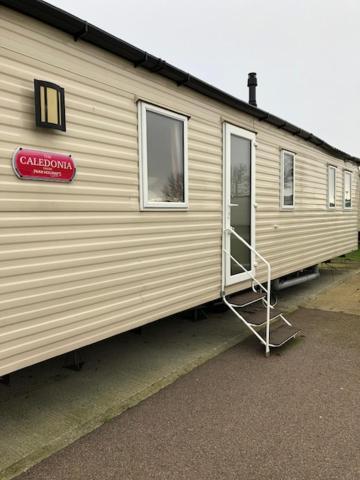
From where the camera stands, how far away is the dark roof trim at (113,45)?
2.69 m

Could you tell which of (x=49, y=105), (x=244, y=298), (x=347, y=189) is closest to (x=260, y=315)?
(x=244, y=298)

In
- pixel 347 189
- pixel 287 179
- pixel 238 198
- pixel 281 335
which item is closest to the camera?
pixel 281 335

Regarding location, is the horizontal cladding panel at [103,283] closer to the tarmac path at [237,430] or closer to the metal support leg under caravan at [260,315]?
the metal support leg under caravan at [260,315]

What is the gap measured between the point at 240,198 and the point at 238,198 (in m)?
0.06

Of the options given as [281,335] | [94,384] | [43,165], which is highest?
[43,165]

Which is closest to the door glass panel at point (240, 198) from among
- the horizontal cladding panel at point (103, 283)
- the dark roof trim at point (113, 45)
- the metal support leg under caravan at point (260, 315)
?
the metal support leg under caravan at point (260, 315)

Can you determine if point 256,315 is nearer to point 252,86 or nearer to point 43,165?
point 43,165

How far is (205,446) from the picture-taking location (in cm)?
273

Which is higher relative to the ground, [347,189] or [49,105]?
[49,105]

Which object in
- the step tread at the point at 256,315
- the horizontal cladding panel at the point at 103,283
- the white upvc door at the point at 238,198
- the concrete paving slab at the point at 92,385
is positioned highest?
the white upvc door at the point at 238,198

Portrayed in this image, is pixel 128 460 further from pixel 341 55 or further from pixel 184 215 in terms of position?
pixel 341 55

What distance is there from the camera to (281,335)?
4801 millimetres

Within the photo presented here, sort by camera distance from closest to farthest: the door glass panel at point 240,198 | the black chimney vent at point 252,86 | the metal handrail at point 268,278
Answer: the metal handrail at point 268,278, the door glass panel at point 240,198, the black chimney vent at point 252,86

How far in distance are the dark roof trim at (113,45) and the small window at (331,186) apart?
14.7 ft
